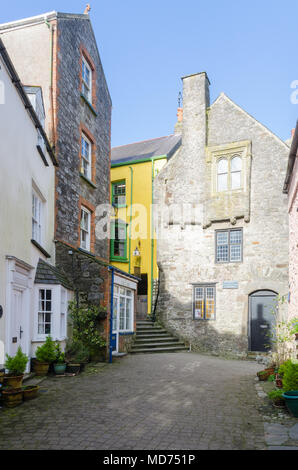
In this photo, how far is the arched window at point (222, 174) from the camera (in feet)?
59.2

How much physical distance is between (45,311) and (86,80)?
9875 mm

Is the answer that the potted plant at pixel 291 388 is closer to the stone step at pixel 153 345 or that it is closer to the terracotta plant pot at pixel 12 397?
the terracotta plant pot at pixel 12 397

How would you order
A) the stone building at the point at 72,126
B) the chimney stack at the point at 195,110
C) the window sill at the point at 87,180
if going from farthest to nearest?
the chimney stack at the point at 195,110 → the window sill at the point at 87,180 → the stone building at the point at 72,126

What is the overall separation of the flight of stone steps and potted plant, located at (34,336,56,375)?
18.2 ft

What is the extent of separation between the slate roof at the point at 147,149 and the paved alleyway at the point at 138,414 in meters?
14.1

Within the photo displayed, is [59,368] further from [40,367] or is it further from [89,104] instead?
Result: [89,104]

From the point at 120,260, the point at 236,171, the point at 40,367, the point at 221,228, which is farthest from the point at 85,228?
the point at 120,260

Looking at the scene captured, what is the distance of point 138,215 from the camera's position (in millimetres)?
22781

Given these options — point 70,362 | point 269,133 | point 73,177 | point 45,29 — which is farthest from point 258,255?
point 45,29

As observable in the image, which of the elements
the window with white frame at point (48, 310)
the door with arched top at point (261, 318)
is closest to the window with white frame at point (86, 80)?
the window with white frame at point (48, 310)

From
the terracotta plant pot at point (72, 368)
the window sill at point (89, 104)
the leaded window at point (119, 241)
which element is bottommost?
the terracotta plant pot at point (72, 368)
